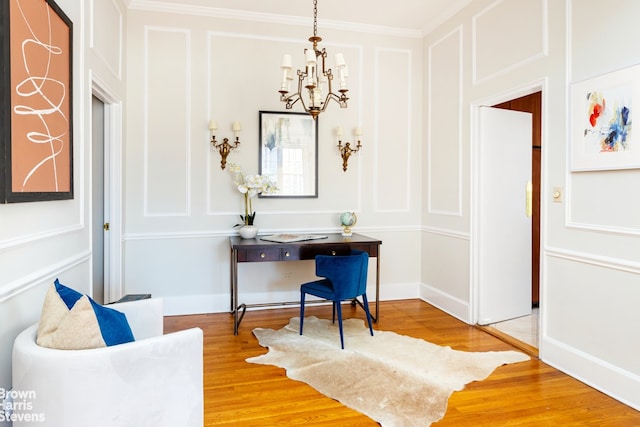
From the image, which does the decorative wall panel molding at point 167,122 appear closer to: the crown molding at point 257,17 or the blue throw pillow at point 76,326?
the crown molding at point 257,17

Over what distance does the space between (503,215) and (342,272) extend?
5.83ft

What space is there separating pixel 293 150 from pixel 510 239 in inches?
93.7

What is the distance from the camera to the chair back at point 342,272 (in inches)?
119

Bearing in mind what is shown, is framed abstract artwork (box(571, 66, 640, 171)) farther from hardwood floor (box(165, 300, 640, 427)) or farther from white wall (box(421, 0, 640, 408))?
hardwood floor (box(165, 300, 640, 427))

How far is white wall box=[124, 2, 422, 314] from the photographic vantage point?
145 inches

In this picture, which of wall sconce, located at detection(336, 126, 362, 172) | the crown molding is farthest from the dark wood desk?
the crown molding

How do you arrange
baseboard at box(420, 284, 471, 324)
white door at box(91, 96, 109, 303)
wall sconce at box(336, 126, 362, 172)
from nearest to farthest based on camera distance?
1. white door at box(91, 96, 109, 303)
2. baseboard at box(420, 284, 471, 324)
3. wall sconce at box(336, 126, 362, 172)

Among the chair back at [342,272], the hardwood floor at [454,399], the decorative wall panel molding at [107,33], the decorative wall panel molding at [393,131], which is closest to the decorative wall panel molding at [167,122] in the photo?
the decorative wall panel molding at [107,33]

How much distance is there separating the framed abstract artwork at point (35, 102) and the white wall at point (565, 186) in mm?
3126

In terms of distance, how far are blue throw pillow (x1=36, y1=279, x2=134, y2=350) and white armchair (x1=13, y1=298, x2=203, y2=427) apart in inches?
2.0

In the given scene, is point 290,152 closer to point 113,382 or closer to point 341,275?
point 341,275

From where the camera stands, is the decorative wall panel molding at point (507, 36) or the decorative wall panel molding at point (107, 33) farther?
the decorative wall panel molding at point (507, 36)

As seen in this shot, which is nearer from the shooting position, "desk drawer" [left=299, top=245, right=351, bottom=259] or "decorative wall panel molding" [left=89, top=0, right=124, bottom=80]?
"decorative wall panel molding" [left=89, top=0, right=124, bottom=80]

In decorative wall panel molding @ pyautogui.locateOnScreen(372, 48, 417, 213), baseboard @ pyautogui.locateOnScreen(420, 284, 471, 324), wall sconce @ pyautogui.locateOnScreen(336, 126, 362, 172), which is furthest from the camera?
decorative wall panel molding @ pyautogui.locateOnScreen(372, 48, 417, 213)
